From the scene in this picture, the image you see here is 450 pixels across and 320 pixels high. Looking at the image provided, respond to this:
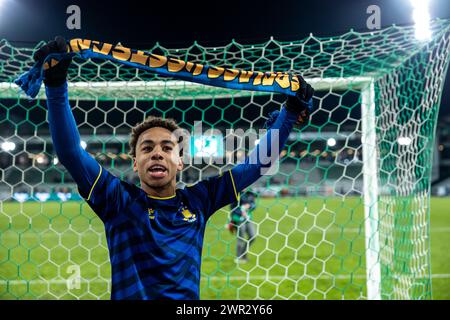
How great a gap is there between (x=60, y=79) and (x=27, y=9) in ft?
24.1

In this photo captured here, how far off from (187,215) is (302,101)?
706 mm

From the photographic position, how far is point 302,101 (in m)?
1.78

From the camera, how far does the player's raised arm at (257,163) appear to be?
182 cm

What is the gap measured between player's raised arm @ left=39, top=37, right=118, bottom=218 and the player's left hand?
909 mm

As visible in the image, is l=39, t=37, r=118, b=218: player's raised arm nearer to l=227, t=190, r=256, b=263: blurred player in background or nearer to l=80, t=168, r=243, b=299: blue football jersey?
l=80, t=168, r=243, b=299: blue football jersey

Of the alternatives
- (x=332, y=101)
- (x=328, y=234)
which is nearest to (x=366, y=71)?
(x=332, y=101)

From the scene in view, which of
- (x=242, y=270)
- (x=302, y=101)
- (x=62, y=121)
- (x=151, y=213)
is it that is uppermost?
(x=302, y=101)

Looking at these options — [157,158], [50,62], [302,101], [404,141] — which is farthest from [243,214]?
[50,62]

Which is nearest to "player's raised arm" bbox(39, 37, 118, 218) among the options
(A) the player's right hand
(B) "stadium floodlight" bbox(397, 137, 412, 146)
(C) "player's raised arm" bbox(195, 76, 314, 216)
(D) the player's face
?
(A) the player's right hand

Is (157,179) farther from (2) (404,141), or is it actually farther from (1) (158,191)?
(2) (404,141)

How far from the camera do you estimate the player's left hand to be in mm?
1770

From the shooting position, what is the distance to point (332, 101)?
144 inches

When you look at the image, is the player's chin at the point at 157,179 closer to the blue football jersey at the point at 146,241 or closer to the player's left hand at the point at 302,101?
the blue football jersey at the point at 146,241

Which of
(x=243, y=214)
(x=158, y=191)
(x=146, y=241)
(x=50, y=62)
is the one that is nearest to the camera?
(x=50, y=62)
